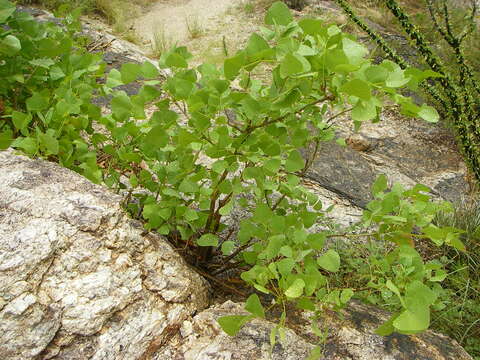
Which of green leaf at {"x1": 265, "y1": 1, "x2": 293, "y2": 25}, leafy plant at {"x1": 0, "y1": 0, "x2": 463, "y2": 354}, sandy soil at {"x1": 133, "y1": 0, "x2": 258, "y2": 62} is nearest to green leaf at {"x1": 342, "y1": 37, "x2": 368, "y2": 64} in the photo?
leafy plant at {"x1": 0, "y1": 0, "x2": 463, "y2": 354}

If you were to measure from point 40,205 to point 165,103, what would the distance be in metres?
0.36

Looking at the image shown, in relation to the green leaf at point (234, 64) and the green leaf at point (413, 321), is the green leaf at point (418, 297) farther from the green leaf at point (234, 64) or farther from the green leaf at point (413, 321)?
the green leaf at point (234, 64)

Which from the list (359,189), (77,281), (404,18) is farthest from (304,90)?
(404,18)

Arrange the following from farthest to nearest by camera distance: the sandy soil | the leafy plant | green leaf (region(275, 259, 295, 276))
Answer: the sandy soil < green leaf (region(275, 259, 295, 276)) < the leafy plant

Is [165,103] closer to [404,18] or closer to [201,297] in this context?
[201,297]

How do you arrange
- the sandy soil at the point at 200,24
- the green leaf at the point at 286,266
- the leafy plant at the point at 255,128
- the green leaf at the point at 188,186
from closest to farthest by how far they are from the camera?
the leafy plant at the point at 255,128 → the green leaf at the point at 286,266 → the green leaf at the point at 188,186 → the sandy soil at the point at 200,24

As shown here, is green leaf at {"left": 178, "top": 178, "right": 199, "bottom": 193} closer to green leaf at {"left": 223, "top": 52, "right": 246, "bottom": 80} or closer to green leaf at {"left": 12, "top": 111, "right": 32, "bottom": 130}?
green leaf at {"left": 223, "top": 52, "right": 246, "bottom": 80}

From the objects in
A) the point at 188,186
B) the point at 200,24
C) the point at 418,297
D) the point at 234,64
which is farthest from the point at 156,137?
the point at 200,24

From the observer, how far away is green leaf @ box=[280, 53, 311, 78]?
0.63 metres

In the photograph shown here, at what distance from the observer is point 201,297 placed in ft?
3.58

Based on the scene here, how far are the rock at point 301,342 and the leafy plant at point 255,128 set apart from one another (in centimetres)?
6

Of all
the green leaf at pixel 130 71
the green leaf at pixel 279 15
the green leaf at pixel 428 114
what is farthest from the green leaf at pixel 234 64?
the green leaf at pixel 428 114

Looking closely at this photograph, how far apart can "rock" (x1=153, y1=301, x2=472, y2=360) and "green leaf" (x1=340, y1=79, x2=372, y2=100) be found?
1.91ft

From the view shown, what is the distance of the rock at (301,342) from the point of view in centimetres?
90
